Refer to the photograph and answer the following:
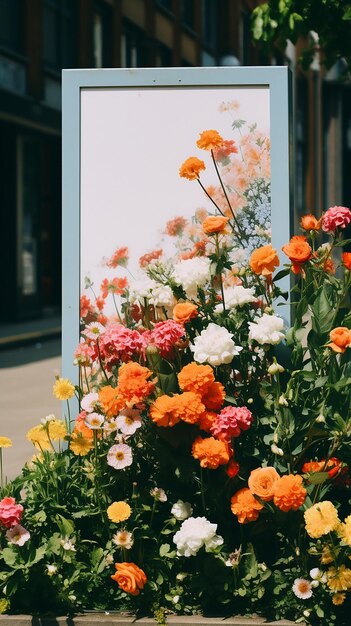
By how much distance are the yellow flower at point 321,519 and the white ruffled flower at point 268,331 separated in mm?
678

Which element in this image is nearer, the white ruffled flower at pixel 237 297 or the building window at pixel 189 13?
the white ruffled flower at pixel 237 297

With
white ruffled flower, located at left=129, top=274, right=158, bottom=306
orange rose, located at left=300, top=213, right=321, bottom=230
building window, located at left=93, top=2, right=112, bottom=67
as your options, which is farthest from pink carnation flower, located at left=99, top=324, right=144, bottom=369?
building window, located at left=93, top=2, right=112, bottom=67

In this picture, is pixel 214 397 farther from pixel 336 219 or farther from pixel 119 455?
pixel 336 219

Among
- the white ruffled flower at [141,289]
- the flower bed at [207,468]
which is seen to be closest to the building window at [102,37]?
the white ruffled flower at [141,289]

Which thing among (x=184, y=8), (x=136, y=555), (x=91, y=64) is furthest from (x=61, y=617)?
(x=184, y=8)

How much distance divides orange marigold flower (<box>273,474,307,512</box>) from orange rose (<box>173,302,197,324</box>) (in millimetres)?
791

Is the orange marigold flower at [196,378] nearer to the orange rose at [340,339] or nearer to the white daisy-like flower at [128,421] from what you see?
the white daisy-like flower at [128,421]

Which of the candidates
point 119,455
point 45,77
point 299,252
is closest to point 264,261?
point 299,252

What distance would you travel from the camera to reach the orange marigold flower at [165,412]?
4297mm

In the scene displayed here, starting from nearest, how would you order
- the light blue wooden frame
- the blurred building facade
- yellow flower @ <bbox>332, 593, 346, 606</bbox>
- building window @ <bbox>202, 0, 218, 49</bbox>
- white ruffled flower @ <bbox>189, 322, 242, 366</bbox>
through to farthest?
1. yellow flower @ <bbox>332, 593, 346, 606</bbox>
2. white ruffled flower @ <bbox>189, 322, 242, 366</bbox>
3. the light blue wooden frame
4. the blurred building facade
5. building window @ <bbox>202, 0, 218, 49</bbox>

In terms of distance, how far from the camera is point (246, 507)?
430 centimetres

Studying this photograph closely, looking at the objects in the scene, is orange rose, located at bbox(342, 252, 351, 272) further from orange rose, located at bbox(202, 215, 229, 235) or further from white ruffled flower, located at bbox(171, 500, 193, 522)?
white ruffled flower, located at bbox(171, 500, 193, 522)

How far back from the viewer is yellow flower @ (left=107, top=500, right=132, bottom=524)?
431cm

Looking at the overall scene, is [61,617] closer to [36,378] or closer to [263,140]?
[263,140]
